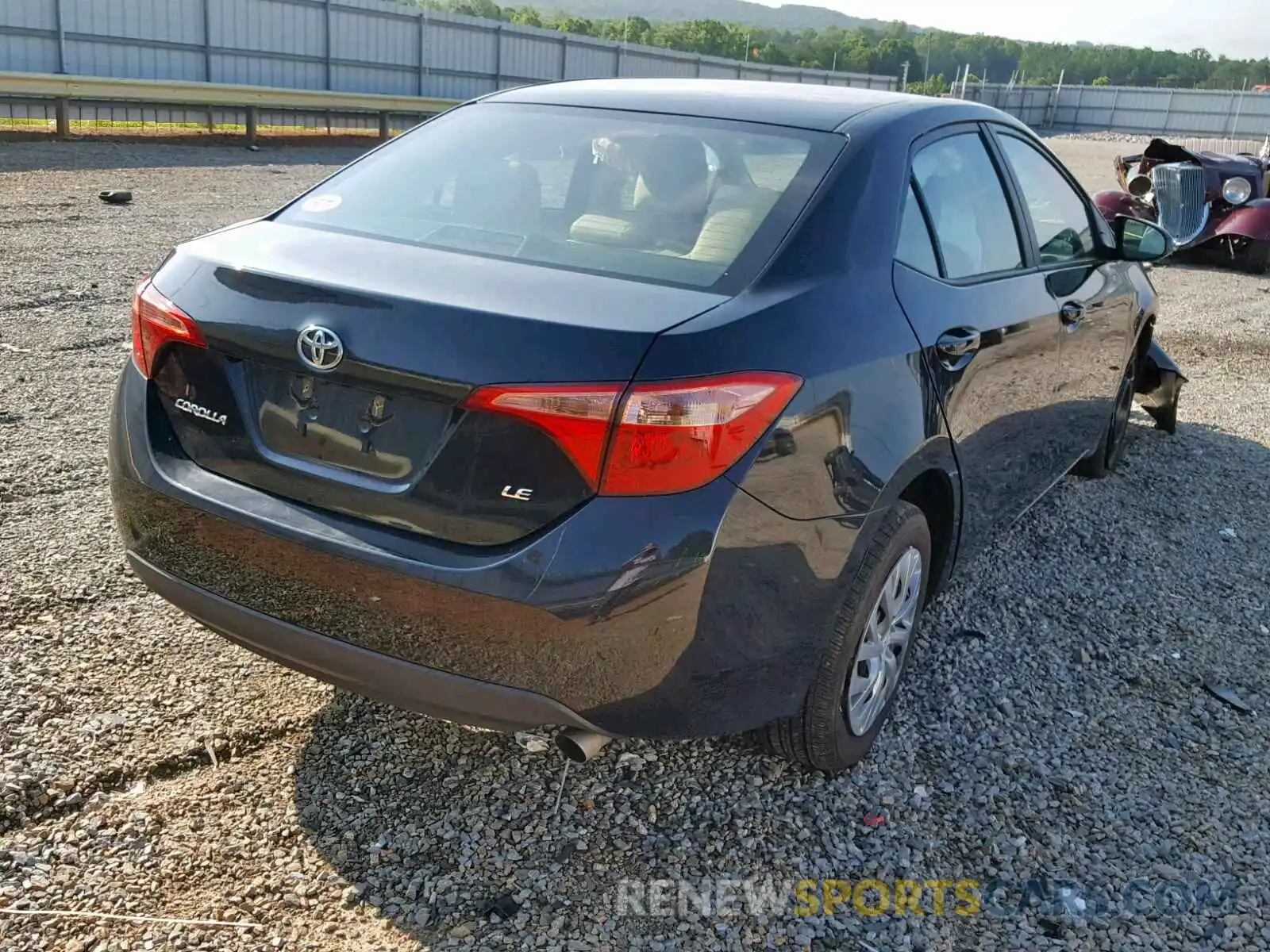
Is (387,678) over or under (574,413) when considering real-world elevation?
under

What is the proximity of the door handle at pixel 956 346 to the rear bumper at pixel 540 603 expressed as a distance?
0.68m

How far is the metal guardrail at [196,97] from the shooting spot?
16.5 m

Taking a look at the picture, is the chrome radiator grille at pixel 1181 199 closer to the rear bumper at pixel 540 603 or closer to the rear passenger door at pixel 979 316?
the rear passenger door at pixel 979 316

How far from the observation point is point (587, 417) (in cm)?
220

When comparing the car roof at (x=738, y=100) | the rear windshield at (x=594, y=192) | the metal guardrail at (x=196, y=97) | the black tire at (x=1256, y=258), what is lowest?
the black tire at (x=1256, y=258)

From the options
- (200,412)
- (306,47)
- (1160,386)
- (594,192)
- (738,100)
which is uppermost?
(738,100)

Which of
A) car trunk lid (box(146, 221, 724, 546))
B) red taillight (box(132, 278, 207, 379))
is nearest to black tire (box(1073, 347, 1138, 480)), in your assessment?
car trunk lid (box(146, 221, 724, 546))

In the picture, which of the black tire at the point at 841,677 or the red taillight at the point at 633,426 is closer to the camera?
the red taillight at the point at 633,426

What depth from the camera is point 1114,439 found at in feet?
18.9

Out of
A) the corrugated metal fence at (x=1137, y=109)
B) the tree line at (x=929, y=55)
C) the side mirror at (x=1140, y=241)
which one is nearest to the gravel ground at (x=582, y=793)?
the side mirror at (x=1140, y=241)

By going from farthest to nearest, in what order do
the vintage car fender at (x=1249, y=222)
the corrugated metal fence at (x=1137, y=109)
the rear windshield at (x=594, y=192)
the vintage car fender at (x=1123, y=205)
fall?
the corrugated metal fence at (x=1137, y=109) < the vintage car fender at (x=1249, y=222) < the vintage car fender at (x=1123, y=205) < the rear windshield at (x=594, y=192)

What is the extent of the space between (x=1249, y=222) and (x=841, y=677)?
1327cm

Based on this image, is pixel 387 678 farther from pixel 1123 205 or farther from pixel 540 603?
pixel 1123 205

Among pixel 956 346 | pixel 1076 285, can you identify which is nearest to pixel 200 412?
pixel 956 346
